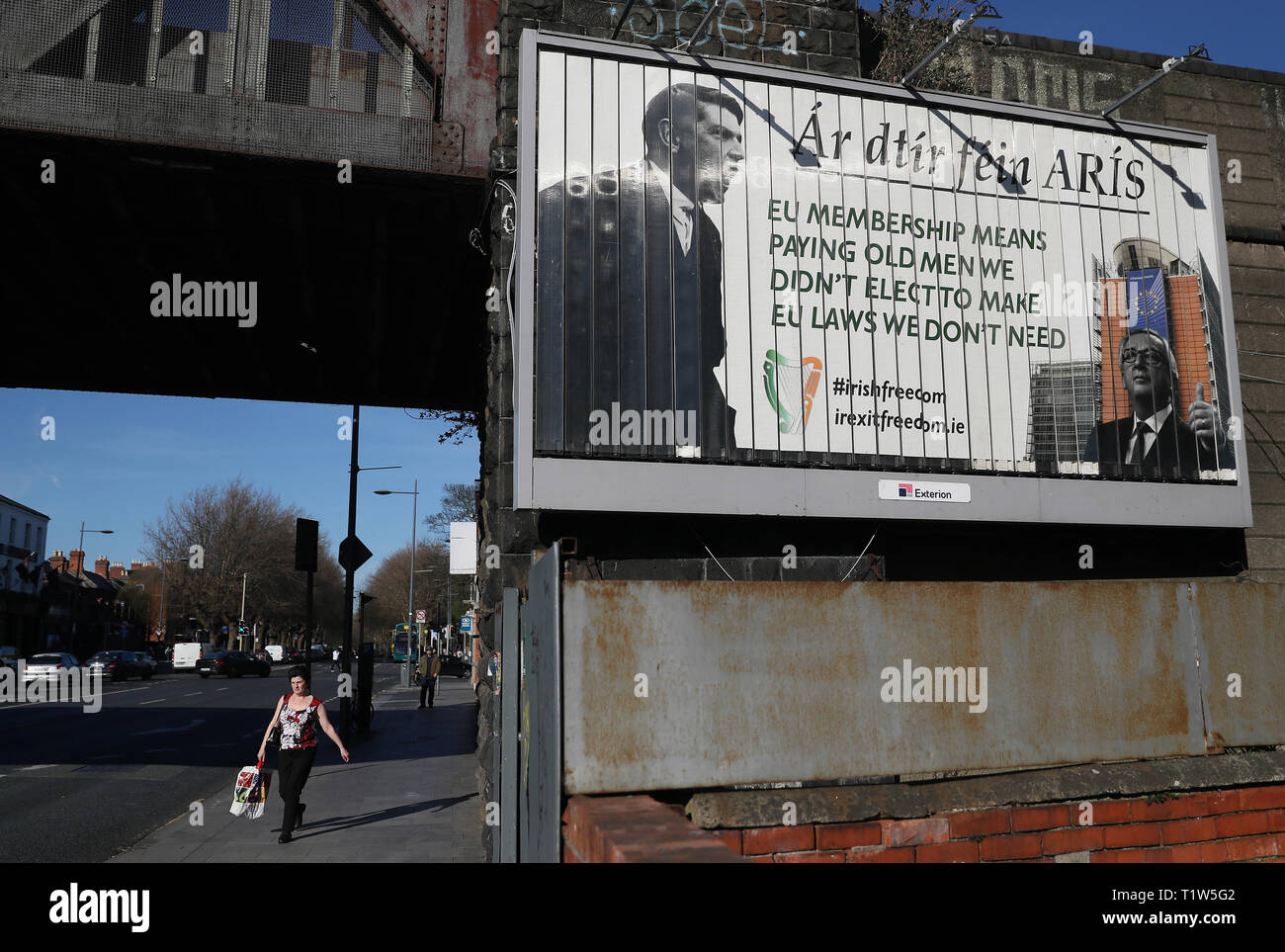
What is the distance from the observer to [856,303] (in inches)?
330

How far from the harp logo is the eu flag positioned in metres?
3.38

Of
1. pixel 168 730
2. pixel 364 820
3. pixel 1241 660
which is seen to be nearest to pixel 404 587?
pixel 168 730

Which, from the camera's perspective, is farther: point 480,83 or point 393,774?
point 393,774

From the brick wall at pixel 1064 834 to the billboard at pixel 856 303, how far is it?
388cm

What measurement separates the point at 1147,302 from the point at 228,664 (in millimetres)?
53454

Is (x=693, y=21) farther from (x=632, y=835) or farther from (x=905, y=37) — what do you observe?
(x=632, y=835)

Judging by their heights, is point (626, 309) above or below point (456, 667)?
above

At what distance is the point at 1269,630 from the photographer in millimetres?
4586

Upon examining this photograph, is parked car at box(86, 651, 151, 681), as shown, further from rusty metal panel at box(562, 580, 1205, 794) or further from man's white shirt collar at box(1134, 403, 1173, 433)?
rusty metal panel at box(562, 580, 1205, 794)

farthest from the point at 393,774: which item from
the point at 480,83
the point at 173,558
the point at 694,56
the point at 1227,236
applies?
the point at 173,558
